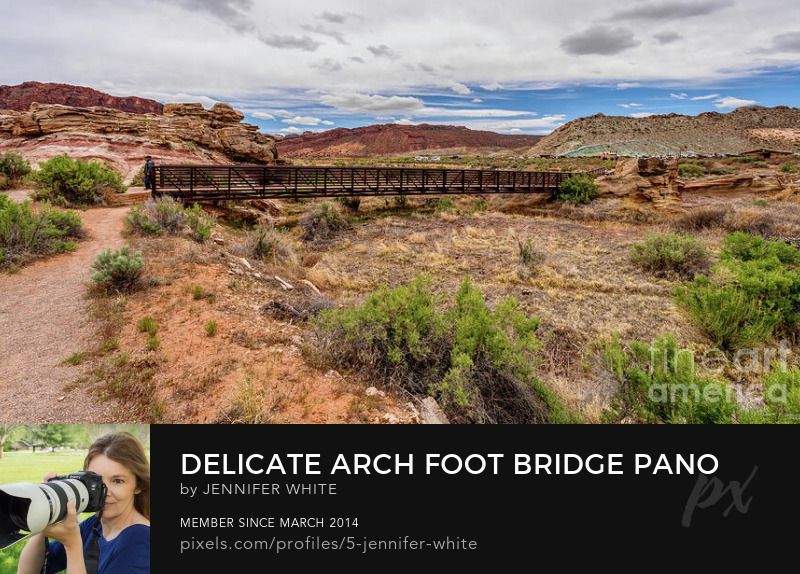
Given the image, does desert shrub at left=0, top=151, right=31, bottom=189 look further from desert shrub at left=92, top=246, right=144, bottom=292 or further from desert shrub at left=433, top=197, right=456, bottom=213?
desert shrub at left=433, top=197, right=456, bottom=213

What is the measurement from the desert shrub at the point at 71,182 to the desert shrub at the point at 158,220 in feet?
9.86

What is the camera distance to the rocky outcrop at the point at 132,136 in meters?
20.2

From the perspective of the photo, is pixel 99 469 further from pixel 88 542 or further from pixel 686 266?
pixel 686 266

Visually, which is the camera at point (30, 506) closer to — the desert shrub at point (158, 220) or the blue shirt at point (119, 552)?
the blue shirt at point (119, 552)

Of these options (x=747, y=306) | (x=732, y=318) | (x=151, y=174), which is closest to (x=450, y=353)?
(x=732, y=318)

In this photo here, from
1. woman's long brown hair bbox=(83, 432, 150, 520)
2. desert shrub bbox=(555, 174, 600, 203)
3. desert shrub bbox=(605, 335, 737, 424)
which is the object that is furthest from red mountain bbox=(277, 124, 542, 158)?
woman's long brown hair bbox=(83, 432, 150, 520)

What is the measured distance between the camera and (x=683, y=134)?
2731 inches

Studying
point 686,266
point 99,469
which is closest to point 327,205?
point 686,266

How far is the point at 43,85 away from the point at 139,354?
5949 inches

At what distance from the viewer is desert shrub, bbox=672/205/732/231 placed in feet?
49.2

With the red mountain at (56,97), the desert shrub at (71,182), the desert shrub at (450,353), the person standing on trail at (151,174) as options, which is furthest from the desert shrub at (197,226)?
the red mountain at (56,97)

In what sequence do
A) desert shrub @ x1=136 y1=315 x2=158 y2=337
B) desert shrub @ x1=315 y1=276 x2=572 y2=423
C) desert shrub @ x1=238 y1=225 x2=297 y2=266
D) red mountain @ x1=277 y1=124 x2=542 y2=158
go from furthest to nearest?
red mountain @ x1=277 y1=124 x2=542 y2=158 < desert shrub @ x1=238 y1=225 x2=297 y2=266 < desert shrub @ x1=136 y1=315 x2=158 y2=337 < desert shrub @ x1=315 y1=276 x2=572 y2=423

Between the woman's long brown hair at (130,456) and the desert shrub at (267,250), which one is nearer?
the woman's long brown hair at (130,456)

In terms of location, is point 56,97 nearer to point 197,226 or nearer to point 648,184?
point 197,226
